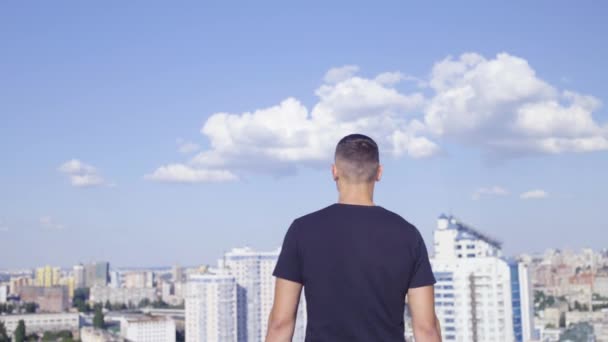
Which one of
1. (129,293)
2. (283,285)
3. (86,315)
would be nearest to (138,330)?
(86,315)

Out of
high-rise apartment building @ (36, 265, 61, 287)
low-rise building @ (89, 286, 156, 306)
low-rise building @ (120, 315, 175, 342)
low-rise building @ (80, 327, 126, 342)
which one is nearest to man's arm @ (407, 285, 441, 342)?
low-rise building @ (80, 327, 126, 342)

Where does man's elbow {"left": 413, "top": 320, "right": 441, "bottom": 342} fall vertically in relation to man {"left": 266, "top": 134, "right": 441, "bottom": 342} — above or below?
below

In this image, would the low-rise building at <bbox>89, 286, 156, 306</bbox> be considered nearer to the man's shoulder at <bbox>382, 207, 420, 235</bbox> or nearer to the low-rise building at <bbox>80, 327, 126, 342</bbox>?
the low-rise building at <bbox>80, 327, 126, 342</bbox>

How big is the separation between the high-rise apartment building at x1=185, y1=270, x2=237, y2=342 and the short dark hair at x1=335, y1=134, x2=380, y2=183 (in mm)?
18375

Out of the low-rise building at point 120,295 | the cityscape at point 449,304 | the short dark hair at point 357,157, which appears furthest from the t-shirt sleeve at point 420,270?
the low-rise building at point 120,295

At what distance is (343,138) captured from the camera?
1.12 m

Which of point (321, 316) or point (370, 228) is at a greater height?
point (370, 228)

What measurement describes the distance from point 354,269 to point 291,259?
0.28 feet

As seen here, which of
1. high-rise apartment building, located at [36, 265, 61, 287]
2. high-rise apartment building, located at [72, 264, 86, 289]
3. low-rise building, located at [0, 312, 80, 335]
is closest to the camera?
low-rise building, located at [0, 312, 80, 335]

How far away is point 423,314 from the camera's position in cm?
108

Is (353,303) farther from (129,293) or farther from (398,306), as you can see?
(129,293)

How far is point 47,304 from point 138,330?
46.7 feet

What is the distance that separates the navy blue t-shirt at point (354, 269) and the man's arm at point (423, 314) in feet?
0.04

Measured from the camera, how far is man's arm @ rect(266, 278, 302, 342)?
1.09 m
